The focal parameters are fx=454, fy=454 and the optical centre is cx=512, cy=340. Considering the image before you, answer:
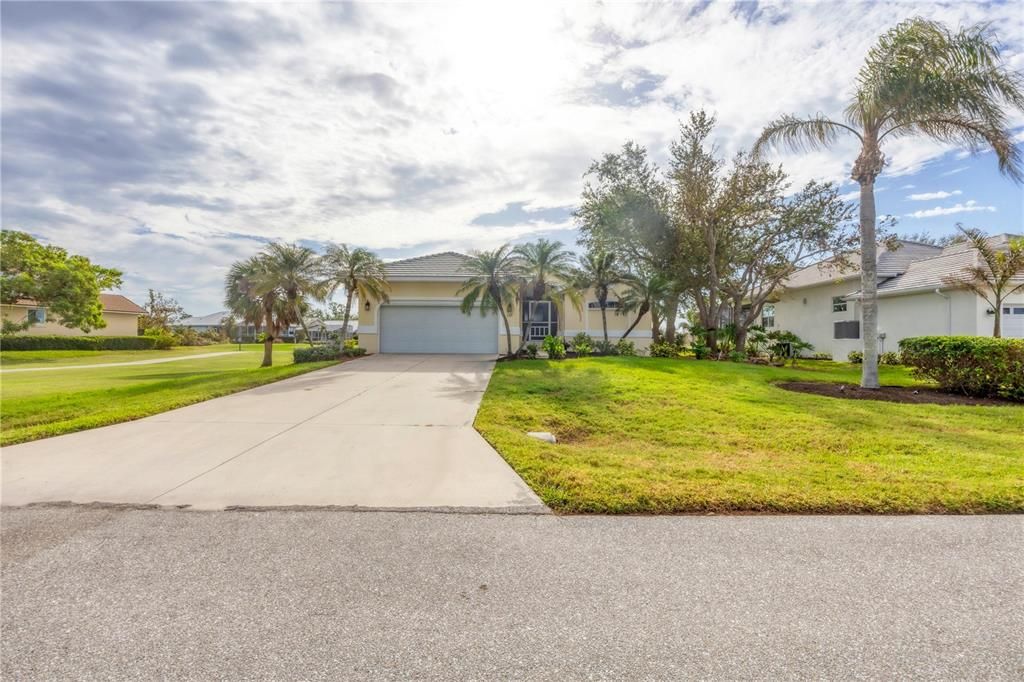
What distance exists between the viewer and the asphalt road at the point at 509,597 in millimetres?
2156

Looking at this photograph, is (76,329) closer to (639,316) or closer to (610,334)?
(610,334)

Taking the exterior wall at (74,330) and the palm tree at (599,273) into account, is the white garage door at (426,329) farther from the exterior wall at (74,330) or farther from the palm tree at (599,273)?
the exterior wall at (74,330)

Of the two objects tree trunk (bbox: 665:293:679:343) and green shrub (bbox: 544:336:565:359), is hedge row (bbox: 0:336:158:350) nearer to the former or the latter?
green shrub (bbox: 544:336:565:359)

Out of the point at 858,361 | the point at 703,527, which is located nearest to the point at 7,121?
the point at 703,527

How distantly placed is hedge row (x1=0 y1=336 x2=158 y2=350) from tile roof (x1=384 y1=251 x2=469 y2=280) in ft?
88.8

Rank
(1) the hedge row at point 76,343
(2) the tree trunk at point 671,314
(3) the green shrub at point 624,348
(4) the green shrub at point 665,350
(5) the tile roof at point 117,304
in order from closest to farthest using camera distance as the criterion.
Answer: (4) the green shrub at point 665,350, (3) the green shrub at point 624,348, (2) the tree trunk at point 671,314, (1) the hedge row at point 76,343, (5) the tile roof at point 117,304

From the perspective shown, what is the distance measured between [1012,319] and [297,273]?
26500 mm

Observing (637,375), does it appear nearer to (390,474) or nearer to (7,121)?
(390,474)

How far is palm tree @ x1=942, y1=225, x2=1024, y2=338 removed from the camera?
14.8 metres

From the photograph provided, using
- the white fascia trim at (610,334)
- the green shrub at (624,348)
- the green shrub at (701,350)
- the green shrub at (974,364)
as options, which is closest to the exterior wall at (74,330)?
the white fascia trim at (610,334)

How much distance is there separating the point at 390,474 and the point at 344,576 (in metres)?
2.06

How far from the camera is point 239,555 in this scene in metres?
3.18

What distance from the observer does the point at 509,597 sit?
268 centimetres

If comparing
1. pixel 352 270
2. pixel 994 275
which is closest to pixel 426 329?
pixel 352 270
